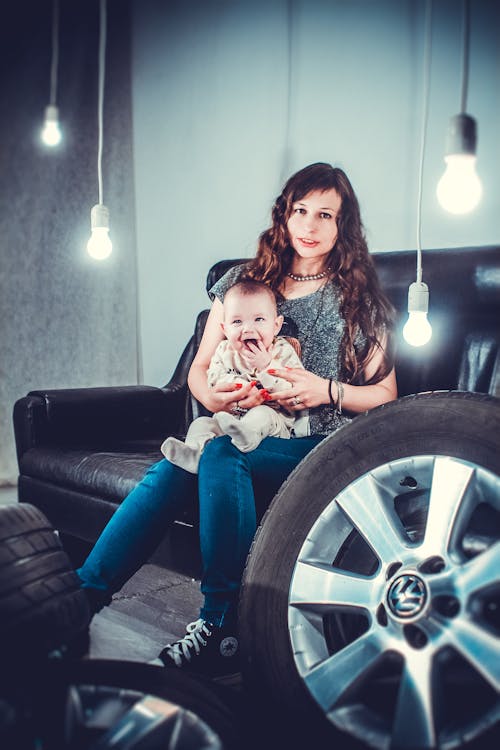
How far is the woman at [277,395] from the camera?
1419 millimetres

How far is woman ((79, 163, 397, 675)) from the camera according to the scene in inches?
55.9

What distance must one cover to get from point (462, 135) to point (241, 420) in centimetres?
78

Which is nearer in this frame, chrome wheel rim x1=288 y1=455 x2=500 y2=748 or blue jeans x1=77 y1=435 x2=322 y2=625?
chrome wheel rim x1=288 y1=455 x2=500 y2=748

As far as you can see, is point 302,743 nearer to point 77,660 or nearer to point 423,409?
point 77,660

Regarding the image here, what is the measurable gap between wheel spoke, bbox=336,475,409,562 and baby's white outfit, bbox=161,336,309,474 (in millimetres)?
422

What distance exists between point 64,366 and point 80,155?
111cm

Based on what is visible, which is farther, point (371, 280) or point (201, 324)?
point (201, 324)

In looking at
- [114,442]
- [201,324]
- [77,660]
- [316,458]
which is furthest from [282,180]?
[77,660]

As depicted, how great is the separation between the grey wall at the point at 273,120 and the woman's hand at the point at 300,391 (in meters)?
0.93

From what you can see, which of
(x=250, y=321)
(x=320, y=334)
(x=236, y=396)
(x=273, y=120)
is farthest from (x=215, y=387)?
(x=273, y=120)

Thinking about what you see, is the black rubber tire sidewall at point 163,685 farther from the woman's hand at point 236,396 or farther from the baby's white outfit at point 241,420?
the woman's hand at point 236,396

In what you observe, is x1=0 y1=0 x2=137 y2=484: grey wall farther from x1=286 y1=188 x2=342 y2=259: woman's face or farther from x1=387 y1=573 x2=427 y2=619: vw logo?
x1=387 y1=573 x2=427 y2=619: vw logo

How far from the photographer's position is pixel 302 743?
1.08 m

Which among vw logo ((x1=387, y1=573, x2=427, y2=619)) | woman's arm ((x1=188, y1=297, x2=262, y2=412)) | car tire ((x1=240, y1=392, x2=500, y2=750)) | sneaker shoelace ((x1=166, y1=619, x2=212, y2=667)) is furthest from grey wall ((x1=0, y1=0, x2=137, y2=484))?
vw logo ((x1=387, y1=573, x2=427, y2=619))
